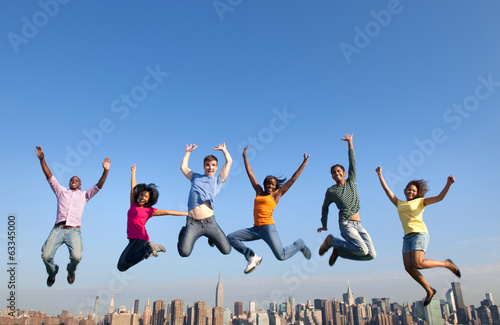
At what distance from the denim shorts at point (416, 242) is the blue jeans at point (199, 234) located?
422 centimetres

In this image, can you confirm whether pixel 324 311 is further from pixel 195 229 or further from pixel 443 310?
pixel 195 229

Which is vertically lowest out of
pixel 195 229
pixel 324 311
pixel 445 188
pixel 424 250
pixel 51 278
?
pixel 324 311

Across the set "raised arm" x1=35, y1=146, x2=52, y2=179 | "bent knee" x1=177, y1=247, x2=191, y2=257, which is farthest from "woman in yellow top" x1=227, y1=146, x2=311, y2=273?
"raised arm" x1=35, y1=146, x2=52, y2=179

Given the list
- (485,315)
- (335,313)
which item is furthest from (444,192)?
(335,313)

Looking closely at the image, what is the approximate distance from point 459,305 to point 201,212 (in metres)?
106

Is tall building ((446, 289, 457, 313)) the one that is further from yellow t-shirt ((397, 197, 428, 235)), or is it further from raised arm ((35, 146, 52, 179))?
raised arm ((35, 146, 52, 179))

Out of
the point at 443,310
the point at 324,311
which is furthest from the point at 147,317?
the point at 443,310

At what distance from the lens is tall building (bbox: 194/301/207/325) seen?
3358 inches

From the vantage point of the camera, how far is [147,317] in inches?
3691

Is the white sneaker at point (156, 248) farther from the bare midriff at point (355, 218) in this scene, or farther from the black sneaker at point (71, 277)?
the bare midriff at point (355, 218)

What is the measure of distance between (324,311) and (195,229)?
11154cm

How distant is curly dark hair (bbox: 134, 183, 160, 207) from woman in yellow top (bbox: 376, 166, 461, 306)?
6.19m

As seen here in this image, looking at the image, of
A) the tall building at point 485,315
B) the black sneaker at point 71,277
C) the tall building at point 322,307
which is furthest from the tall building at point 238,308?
the black sneaker at point 71,277

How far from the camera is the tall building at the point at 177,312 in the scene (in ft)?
274
